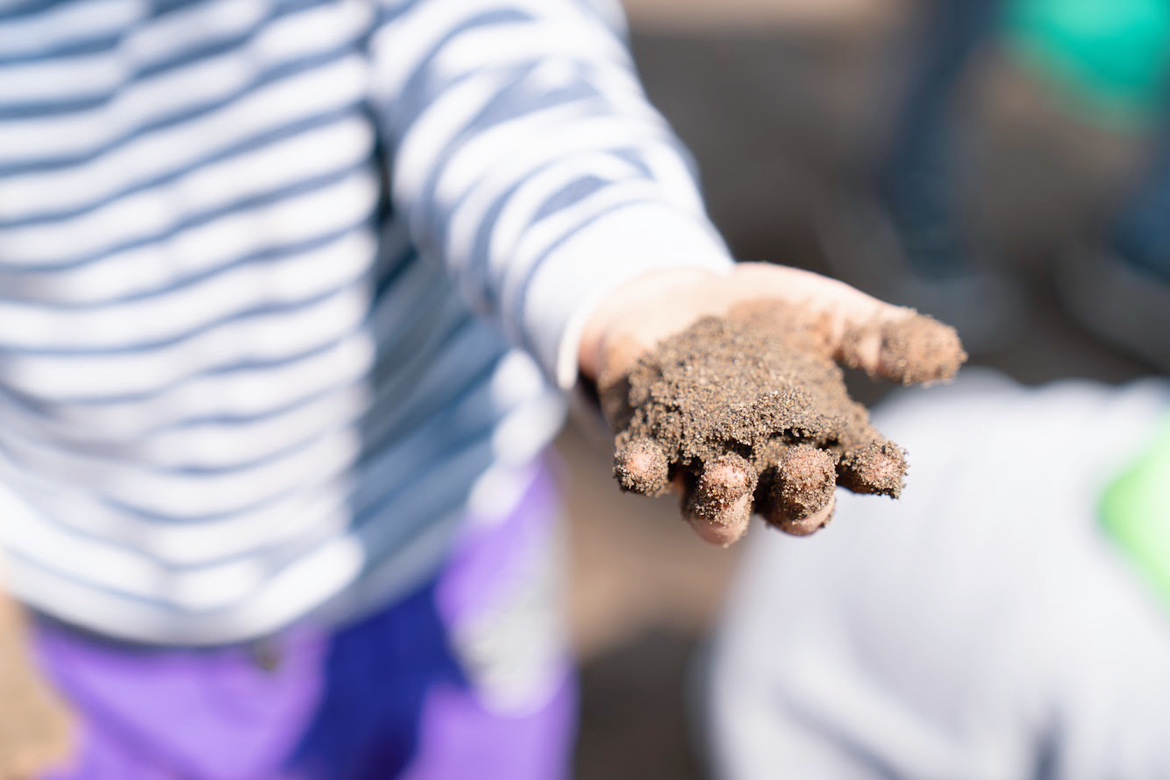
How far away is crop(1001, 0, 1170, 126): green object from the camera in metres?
2.60

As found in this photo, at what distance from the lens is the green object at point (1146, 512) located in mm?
919

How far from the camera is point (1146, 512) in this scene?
3.10ft

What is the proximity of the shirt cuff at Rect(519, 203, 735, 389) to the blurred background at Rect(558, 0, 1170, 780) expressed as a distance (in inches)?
45.1

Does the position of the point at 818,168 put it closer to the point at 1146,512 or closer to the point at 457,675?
the point at 1146,512

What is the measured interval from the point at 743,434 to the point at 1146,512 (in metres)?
0.63

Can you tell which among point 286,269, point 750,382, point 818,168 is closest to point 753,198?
point 818,168

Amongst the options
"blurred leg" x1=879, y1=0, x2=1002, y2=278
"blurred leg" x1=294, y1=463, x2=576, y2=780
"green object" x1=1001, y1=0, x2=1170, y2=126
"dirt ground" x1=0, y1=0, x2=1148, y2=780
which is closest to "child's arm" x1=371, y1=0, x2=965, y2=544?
"blurred leg" x1=294, y1=463, x2=576, y2=780

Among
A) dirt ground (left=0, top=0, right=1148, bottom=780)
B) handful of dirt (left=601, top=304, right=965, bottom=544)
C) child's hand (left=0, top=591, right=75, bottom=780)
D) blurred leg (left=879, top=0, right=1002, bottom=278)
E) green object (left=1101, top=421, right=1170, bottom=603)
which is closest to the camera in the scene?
handful of dirt (left=601, top=304, right=965, bottom=544)

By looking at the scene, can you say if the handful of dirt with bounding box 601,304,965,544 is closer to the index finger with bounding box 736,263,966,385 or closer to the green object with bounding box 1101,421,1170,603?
the index finger with bounding box 736,263,966,385

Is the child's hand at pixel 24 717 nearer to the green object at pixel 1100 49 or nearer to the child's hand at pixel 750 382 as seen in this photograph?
the child's hand at pixel 750 382

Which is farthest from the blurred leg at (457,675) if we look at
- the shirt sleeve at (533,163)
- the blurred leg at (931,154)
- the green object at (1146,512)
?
the blurred leg at (931,154)

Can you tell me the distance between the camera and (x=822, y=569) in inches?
45.9

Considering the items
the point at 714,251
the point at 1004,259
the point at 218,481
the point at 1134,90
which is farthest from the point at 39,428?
the point at 1134,90

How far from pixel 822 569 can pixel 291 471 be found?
641 millimetres
